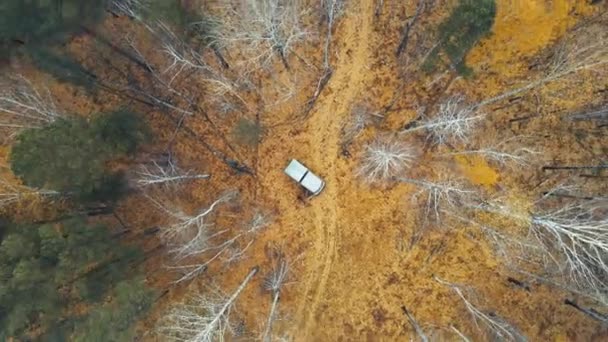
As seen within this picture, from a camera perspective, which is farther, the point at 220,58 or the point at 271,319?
the point at 220,58

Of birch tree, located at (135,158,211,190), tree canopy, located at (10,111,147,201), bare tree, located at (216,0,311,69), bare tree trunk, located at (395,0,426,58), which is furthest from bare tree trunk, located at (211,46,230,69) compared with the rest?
bare tree trunk, located at (395,0,426,58)

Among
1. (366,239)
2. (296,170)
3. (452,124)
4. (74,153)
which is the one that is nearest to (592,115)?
(452,124)

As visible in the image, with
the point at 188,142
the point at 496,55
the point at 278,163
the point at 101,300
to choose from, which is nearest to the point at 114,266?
the point at 101,300

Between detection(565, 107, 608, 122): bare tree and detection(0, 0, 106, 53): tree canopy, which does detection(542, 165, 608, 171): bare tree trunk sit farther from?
detection(0, 0, 106, 53): tree canopy

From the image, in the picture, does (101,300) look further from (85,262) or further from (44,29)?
(44,29)

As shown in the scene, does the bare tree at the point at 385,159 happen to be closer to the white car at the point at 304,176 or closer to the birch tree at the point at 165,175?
the white car at the point at 304,176

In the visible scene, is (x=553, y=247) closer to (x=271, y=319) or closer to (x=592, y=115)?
(x=592, y=115)

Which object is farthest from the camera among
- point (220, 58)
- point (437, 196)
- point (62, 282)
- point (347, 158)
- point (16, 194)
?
point (220, 58)
